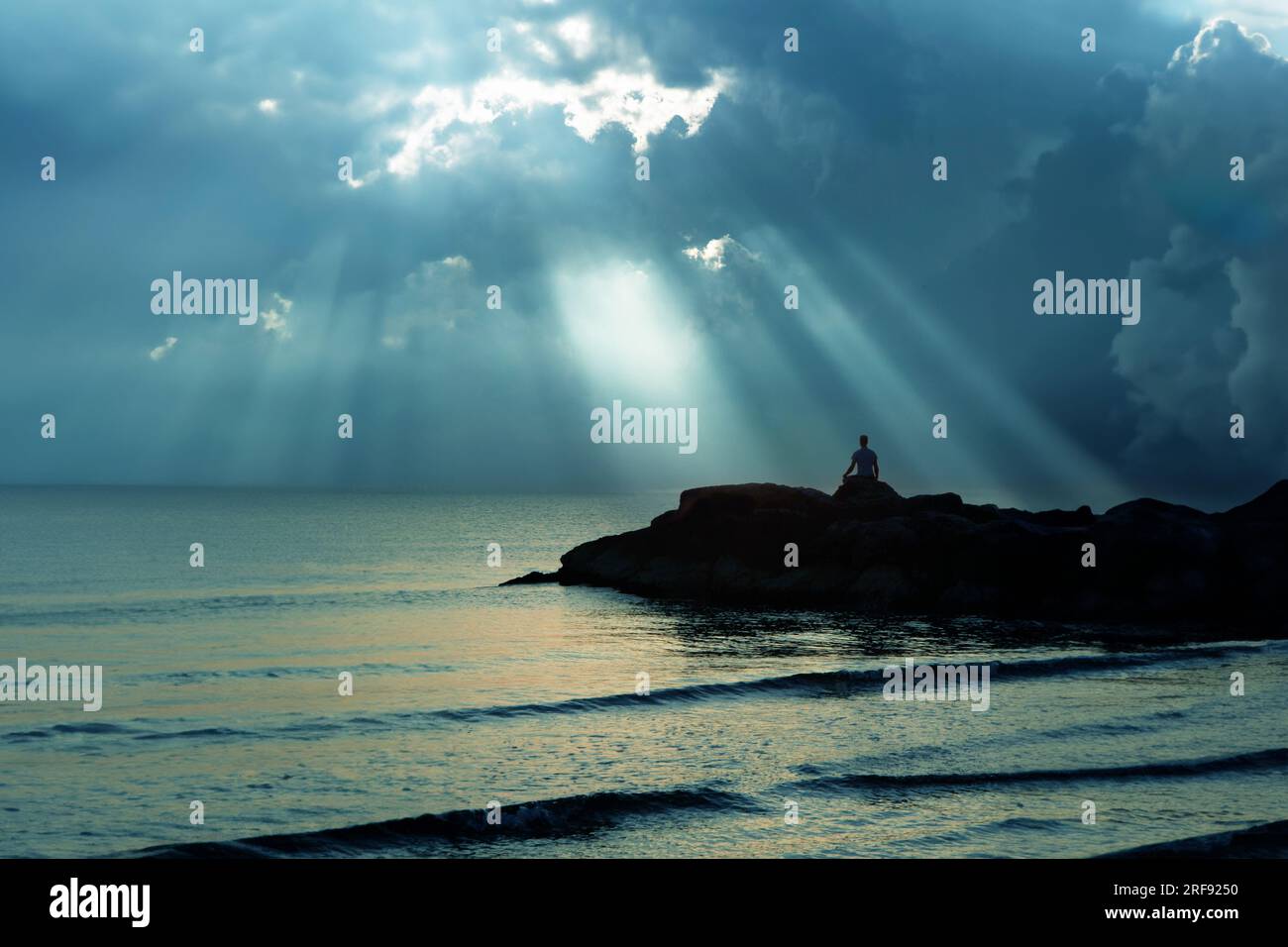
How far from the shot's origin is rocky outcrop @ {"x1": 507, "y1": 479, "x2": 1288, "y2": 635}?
41375 millimetres

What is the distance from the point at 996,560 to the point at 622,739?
84.3ft

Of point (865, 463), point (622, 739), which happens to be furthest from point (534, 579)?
point (622, 739)

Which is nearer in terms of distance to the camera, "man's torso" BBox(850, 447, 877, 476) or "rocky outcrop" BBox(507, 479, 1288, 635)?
"rocky outcrop" BBox(507, 479, 1288, 635)

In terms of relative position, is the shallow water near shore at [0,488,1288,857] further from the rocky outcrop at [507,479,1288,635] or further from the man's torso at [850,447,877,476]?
the man's torso at [850,447,877,476]

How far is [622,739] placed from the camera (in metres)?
22.2

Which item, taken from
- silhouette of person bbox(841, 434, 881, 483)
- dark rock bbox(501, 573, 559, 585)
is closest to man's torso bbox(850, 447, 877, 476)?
silhouette of person bbox(841, 434, 881, 483)

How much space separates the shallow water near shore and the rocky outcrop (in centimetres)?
270

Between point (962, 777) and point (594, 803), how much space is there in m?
6.70

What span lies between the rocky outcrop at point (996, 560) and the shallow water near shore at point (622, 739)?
8.86 feet

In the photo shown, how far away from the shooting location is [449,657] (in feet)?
112

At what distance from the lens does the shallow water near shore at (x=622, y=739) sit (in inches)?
629

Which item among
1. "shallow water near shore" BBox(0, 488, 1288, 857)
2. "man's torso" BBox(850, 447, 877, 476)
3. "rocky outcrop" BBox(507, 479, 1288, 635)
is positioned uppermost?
"man's torso" BBox(850, 447, 877, 476)
